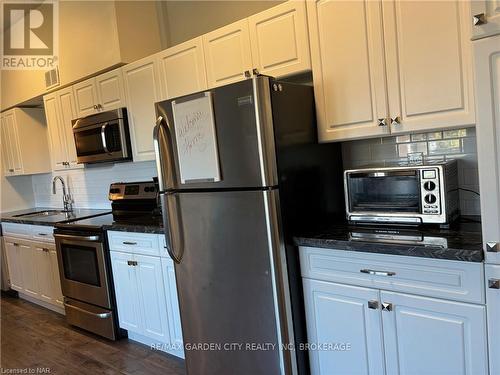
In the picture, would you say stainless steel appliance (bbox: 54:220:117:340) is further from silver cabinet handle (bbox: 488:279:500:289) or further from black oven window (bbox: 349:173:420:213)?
silver cabinet handle (bbox: 488:279:500:289)

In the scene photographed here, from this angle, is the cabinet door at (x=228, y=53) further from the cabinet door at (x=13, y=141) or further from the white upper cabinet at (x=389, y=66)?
the cabinet door at (x=13, y=141)

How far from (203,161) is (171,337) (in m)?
1.32

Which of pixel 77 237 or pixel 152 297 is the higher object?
pixel 77 237

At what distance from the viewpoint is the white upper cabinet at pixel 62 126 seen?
3773 millimetres

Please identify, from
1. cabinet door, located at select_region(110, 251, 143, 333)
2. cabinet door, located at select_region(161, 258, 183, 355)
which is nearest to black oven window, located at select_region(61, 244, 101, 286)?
cabinet door, located at select_region(110, 251, 143, 333)

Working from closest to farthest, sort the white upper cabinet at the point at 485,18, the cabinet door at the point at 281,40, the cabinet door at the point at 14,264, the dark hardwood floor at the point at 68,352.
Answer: the white upper cabinet at the point at 485,18, the cabinet door at the point at 281,40, the dark hardwood floor at the point at 68,352, the cabinet door at the point at 14,264

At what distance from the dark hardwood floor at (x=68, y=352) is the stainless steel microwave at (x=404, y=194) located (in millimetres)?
1572

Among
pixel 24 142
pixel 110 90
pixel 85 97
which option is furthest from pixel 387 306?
pixel 24 142

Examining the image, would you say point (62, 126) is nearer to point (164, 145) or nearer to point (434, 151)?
point (164, 145)

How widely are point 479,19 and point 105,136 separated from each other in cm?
277

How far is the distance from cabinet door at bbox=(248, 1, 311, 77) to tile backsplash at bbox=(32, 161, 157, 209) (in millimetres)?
1656

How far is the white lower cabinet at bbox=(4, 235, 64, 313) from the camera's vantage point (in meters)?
3.64

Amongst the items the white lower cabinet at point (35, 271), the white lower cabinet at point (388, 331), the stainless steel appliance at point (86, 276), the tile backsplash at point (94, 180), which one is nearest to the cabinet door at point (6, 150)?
the tile backsplash at point (94, 180)

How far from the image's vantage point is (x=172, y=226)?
2.24 m
